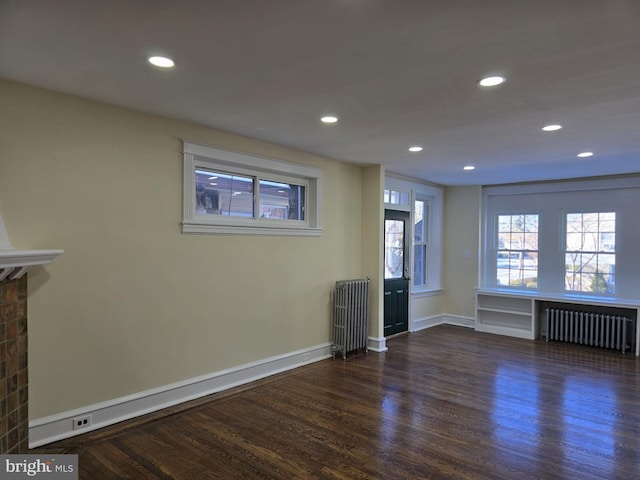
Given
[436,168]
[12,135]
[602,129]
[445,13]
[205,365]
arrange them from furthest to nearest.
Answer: [436,168] → [205,365] → [602,129] → [12,135] → [445,13]

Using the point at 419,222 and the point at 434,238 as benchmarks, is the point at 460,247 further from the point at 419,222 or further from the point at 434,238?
the point at 419,222

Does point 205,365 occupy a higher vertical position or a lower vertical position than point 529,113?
lower

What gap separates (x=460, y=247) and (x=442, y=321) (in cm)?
135

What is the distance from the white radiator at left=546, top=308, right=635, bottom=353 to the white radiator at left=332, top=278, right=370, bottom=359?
2984 mm

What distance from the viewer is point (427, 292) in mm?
6766

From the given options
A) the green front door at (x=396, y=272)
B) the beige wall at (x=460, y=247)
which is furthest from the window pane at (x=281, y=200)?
the beige wall at (x=460, y=247)

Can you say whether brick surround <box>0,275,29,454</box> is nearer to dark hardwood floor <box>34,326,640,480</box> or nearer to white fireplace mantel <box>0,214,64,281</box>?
white fireplace mantel <box>0,214,64,281</box>

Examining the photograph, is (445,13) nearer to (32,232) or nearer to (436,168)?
(32,232)

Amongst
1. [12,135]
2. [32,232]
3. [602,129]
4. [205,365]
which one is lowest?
[205,365]

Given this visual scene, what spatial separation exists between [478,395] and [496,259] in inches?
143

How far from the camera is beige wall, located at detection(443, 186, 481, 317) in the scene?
22.5 ft

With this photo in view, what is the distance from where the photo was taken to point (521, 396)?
373 centimetres

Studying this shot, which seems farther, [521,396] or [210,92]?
[521,396]

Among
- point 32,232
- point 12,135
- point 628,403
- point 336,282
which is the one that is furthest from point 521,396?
point 12,135
